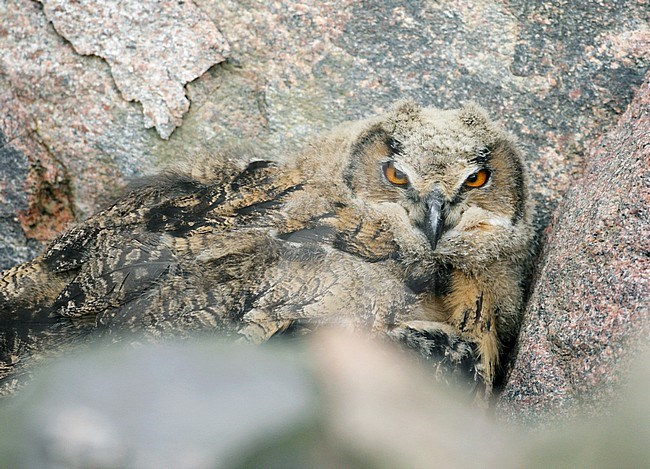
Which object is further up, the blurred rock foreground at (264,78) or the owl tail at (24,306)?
the blurred rock foreground at (264,78)

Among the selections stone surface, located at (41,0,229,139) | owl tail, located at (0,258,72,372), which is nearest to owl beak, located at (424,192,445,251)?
owl tail, located at (0,258,72,372)

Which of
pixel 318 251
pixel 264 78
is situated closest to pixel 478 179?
pixel 318 251

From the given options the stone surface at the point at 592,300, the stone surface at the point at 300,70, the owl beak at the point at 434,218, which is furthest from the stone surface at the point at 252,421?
the stone surface at the point at 300,70

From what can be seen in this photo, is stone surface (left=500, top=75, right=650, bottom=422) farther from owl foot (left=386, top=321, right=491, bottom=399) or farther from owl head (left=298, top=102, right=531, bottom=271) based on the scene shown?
owl head (left=298, top=102, right=531, bottom=271)

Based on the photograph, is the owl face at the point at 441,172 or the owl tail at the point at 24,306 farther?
the owl face at the point at 441,172

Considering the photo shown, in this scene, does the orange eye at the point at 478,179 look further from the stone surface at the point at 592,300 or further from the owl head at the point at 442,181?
the stone surface at the point at 592,300

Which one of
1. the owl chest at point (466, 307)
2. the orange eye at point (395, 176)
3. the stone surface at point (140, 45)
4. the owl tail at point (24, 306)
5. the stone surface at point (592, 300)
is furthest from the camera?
the stone surface at point (140, 45)

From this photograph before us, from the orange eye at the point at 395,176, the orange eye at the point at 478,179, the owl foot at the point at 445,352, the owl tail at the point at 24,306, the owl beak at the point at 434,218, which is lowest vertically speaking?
the owl tail at the point at 24,306
